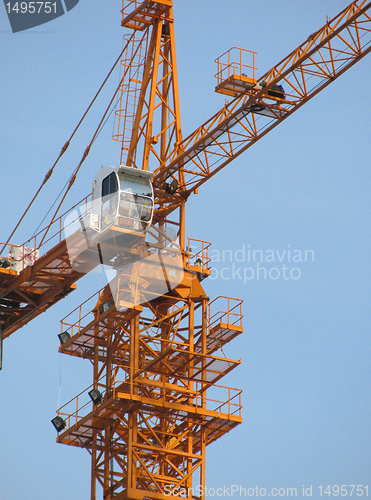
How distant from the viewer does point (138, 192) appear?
205ft

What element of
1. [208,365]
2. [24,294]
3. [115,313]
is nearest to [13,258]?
[24,294]

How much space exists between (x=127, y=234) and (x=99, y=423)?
8.98 metres

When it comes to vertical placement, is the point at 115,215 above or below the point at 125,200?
below

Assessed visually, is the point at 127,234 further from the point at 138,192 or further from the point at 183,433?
the point at 183,433

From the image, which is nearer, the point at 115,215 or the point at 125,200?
the point at 115,215

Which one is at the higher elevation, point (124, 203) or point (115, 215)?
point (124, 203)

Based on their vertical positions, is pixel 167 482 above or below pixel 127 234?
below

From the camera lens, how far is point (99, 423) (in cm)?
6481

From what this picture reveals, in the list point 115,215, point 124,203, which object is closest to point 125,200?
point 124,203

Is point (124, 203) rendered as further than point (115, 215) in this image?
Yes

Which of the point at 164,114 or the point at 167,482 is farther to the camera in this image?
the point at 164,114

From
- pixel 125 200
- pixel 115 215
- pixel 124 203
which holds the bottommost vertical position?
pixel 115 215

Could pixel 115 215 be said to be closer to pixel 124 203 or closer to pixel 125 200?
pixel 124 203

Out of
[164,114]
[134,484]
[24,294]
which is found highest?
[164,114]
